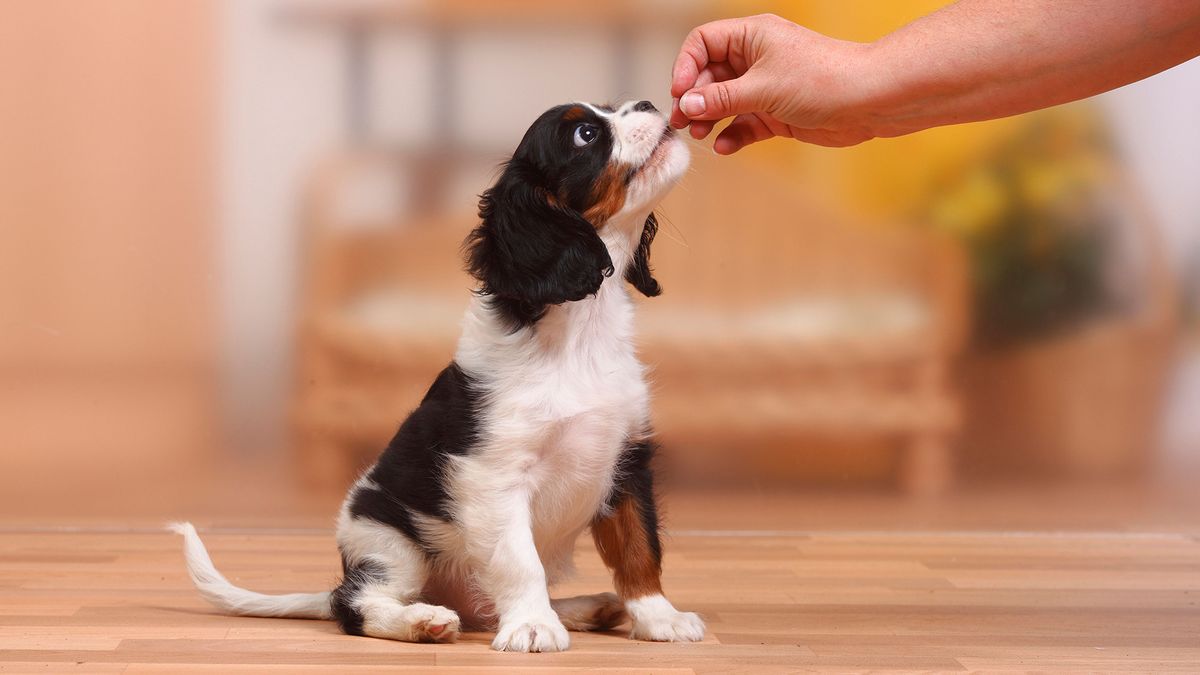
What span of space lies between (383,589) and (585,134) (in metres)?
0.87

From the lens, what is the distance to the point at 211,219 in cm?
386

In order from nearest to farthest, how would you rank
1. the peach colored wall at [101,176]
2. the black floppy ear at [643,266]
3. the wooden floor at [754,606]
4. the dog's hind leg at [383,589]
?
1. the wooden floor at [754,606]
2. the dog's hind leg at [383,589]
3. the black floppy ear at [643,266]
4. the peach colored wall at [101,176]

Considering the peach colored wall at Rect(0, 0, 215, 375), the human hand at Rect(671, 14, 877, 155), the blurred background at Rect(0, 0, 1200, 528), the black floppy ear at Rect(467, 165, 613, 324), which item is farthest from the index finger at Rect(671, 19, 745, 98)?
the peach colored wall at Rect(0, 0, 215, 375)

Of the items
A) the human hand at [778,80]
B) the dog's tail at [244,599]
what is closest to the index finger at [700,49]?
the human hand at [778,80]

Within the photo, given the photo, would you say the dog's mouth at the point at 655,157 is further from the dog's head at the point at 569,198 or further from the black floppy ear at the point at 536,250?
the black floppy ear at the point at 536,250

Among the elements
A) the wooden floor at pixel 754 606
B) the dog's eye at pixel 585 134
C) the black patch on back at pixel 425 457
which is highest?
the dog's eye at pixel 585 134

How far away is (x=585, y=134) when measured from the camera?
2350 mm

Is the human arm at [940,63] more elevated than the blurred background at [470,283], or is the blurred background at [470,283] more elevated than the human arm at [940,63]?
the human arm at [940,63]

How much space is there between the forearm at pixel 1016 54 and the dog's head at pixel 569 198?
0.44m

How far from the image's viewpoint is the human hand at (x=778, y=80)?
2.45 m

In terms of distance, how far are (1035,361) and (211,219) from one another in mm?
2382

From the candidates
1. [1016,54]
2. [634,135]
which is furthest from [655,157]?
[1016,54]

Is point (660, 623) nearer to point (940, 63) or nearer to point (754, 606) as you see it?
point (754, 606)

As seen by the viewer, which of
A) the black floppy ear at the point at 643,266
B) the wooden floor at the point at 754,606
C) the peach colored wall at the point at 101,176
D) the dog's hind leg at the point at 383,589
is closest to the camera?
the wooden floor at the point at 754,606
